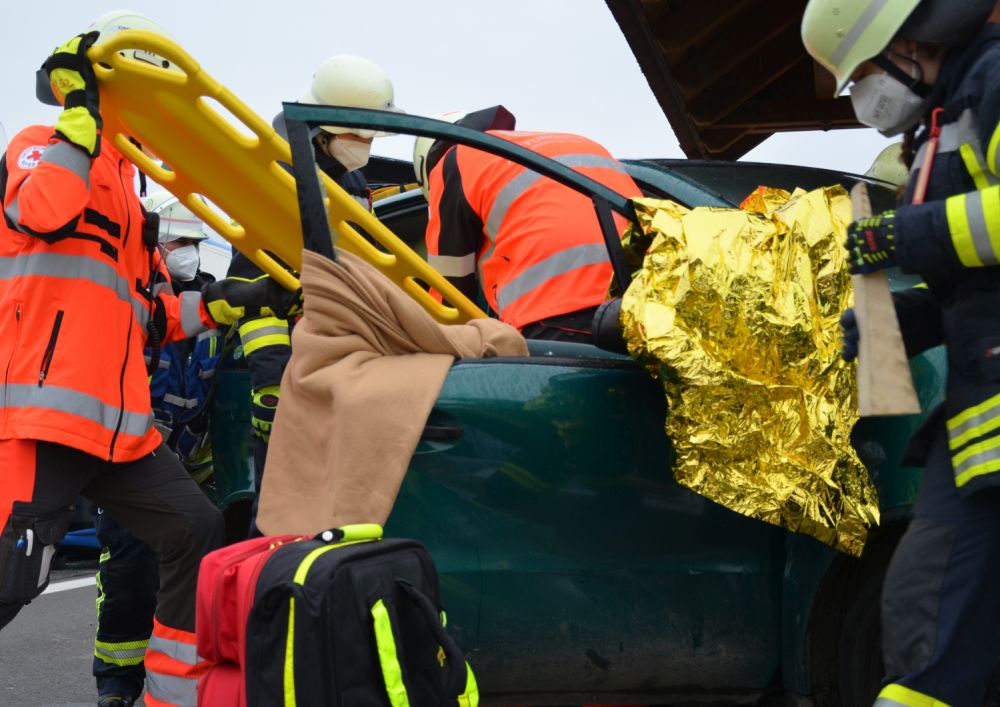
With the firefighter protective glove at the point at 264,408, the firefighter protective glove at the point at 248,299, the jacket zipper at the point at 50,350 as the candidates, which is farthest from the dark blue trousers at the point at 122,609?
the jacket zipper at the point at 50,350

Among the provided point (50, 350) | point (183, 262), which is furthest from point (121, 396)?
point (183, 262)

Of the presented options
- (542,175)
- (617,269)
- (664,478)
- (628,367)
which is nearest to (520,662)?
(664,478)

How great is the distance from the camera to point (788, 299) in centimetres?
260

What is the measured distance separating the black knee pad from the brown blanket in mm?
634

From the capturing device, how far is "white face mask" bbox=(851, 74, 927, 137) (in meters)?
2.29

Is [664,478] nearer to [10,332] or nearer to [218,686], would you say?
[218,686]

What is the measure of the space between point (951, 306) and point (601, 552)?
990mm

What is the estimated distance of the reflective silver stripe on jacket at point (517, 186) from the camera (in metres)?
3.27

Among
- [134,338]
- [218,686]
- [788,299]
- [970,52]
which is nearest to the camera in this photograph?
[970,52]

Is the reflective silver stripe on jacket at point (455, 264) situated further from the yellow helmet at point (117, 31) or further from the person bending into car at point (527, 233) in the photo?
the yellow helmet at point (117, 31)

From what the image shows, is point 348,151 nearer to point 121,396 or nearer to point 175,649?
point 121,396

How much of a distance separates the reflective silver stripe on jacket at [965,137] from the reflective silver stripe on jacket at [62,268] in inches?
82.6

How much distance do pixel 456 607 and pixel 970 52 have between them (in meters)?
1.54

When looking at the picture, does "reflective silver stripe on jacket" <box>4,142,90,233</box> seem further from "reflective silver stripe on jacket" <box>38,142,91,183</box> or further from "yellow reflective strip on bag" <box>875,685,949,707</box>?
"yellow reflective strip on bag" <box>875,685,949,707</box>
